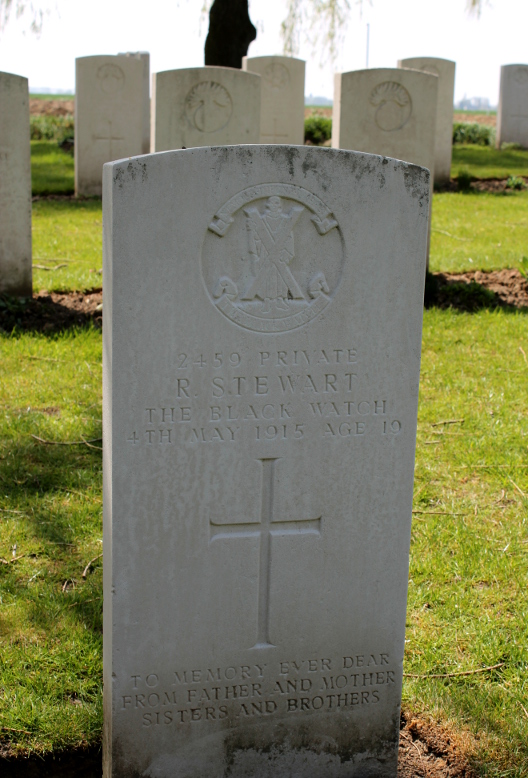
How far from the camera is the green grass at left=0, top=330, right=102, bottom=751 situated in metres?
2.83

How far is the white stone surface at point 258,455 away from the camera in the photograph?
226 centimetres

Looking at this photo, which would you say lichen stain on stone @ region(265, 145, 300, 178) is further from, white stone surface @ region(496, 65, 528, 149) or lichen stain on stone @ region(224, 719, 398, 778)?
white stone surface @ region(496, 65, 528, 149)

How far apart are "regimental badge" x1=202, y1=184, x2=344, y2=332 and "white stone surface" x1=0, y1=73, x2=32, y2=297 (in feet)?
16.9

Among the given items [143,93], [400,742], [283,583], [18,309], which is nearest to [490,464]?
[400,742]

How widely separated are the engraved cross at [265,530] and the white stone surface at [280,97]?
1191 cm

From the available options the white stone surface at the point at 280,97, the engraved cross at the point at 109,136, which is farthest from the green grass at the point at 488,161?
the engraved cross at the point at 109,136

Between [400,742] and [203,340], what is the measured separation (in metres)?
1.55

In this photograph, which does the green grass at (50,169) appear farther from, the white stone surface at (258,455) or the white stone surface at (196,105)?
the white stone surface at (258,455)

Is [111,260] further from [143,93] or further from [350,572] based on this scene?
[143,93]

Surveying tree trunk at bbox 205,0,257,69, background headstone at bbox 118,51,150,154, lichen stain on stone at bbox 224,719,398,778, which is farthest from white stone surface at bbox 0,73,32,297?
tree trunk at bbox 205,0,257,69

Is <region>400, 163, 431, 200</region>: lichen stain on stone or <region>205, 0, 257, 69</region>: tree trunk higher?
<region>205, 0, 257, 69</region>: tree trunk

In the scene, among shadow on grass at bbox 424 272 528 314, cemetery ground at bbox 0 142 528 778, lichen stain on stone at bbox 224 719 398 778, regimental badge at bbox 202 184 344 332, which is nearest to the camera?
regimental badge at bbox 202 184 344 332

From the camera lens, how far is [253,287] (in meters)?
2.32

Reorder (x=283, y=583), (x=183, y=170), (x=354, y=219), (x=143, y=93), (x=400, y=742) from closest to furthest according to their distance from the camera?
(x=183, y=170)
(x=354, y=219)
(x=283, y=583)
(x=400, y=742)
(x=143, y=93)
